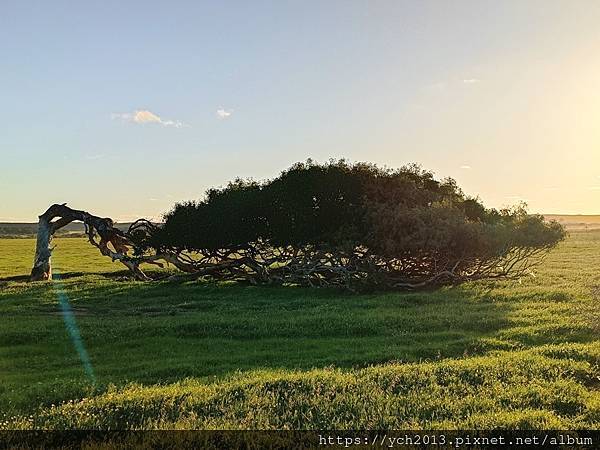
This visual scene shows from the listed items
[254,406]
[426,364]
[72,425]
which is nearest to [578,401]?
[426,364]

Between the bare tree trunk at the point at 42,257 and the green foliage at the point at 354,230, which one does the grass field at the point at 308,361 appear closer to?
the green foliage at the point at 354,230

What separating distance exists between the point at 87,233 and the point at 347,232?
1939cm

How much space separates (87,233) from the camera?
39812 mm

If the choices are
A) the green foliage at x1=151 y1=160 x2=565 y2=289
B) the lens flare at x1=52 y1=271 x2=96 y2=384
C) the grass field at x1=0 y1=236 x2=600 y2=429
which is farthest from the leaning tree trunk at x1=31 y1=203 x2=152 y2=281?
the grass field at x1=0 y1=236 x2=600 y2=429

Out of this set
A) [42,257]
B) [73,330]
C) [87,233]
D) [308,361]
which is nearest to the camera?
[308,361]

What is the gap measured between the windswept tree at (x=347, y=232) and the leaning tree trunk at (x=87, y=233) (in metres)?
0.19

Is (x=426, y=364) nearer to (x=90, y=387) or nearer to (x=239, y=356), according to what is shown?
(x=239, y=356)

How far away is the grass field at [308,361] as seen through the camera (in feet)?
29.1

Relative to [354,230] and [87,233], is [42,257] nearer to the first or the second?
[87,233]

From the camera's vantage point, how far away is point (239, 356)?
14.6 metres

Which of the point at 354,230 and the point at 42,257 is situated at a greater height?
the point at 354,230

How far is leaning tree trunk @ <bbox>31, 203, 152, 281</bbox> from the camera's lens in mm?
37406

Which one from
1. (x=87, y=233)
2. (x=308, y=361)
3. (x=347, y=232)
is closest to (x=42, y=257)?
(x=87, y=233)

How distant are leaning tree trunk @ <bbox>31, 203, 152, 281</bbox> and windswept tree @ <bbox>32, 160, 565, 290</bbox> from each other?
19 centimetres
